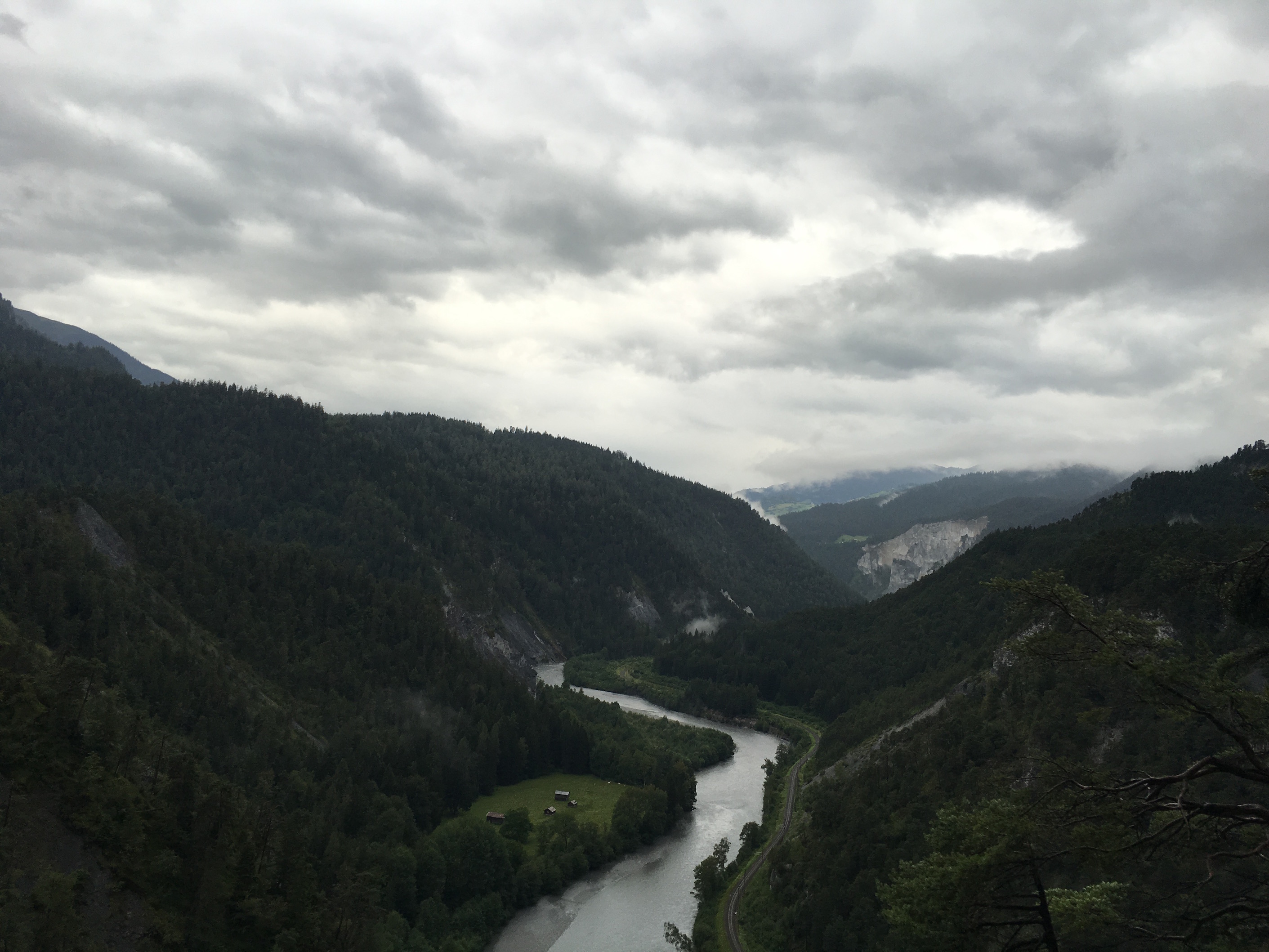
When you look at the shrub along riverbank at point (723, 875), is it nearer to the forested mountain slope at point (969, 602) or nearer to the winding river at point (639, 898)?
the winding river at point (639, 898)

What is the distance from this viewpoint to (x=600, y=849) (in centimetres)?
9950

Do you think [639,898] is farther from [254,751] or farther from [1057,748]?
[254,751]

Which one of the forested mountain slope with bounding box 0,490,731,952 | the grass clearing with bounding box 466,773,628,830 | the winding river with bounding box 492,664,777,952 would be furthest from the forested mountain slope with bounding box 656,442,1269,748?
the forested mountain slope with bounding box 0,490,731,952

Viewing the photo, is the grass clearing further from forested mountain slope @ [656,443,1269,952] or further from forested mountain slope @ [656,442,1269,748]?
forested mountain slope @ [656,442,1269,748]

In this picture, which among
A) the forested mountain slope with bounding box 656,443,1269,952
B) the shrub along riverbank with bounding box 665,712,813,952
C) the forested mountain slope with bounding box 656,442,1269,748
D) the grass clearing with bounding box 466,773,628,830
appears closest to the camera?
the forested mountain slope with bounding box 656,443,1269,952

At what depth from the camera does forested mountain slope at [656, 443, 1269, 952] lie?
1762cm

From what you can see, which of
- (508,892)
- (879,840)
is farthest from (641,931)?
(879,840)

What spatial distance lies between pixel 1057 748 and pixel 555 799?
7030 cm

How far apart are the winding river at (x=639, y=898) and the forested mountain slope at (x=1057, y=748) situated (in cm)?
980

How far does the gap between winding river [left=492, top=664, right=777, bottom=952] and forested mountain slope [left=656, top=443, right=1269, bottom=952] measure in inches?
386

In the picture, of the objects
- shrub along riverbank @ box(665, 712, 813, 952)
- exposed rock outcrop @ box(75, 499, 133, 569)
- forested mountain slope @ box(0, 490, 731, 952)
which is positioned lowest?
shrub along riverbank @ box(665, 712, 813, 952)

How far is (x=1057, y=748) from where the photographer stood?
72.2 metres

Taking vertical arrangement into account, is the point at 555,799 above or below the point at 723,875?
below

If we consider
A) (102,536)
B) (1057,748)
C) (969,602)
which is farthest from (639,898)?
(969,602)
